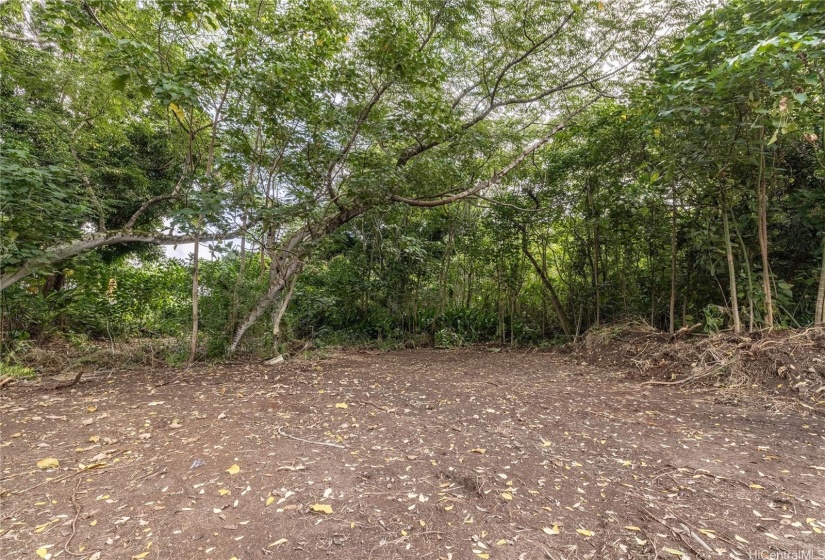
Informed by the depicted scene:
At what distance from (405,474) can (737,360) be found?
322 centimetres

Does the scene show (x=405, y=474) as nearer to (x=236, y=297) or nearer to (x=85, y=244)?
(x=236, y=297)

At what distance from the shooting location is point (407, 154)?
4.77 m

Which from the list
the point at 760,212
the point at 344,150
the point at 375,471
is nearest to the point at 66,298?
the point at 344,150

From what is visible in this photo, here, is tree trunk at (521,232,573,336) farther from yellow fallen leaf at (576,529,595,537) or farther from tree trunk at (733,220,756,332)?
yellow fallen leaf at (576,529,595,537)

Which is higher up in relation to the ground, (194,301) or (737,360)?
(194,301)

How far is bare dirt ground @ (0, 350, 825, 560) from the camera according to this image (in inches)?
50.2

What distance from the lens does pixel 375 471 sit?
1.78 m

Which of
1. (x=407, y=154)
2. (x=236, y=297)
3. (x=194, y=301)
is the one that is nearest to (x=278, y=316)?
(x=236, y=297)

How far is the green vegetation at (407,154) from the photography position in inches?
123

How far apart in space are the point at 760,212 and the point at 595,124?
2051mm

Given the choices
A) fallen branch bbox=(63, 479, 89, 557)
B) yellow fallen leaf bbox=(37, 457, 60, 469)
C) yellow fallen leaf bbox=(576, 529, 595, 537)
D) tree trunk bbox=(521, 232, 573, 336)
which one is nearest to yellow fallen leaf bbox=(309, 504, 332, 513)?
fallen branch bbox=(63, 479, 89, 557)

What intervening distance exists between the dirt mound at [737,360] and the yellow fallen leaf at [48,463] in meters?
4.29

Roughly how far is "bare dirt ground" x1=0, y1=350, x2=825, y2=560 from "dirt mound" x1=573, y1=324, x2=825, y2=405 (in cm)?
23

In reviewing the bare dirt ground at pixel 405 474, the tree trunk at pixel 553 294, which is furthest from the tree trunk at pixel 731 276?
the tree trunk at pixel 553 294
